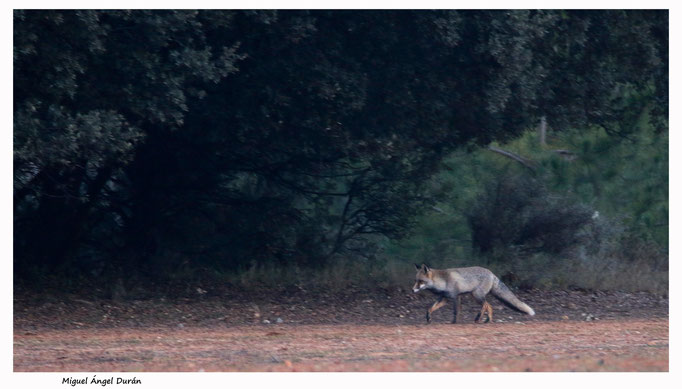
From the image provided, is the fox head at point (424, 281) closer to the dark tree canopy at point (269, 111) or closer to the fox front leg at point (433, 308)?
the fox front leg at point (433, 308)

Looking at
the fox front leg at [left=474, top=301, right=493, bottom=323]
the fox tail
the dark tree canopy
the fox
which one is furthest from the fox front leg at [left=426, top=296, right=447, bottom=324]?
the dark tree canopy

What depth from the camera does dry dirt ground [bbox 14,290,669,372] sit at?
888 cm

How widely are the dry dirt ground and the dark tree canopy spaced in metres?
2.37

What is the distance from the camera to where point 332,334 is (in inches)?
473

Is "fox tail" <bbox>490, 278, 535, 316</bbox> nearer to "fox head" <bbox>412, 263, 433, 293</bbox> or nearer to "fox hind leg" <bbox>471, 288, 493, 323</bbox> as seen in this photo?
"fox hind leg" <bbox>471, 288, 493, 323</bbox>

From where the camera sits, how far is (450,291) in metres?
13.6

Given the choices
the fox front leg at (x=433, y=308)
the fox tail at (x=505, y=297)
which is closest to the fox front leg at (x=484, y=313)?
the fox tail at (x=505, y=297)

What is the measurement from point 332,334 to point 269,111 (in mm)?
4027

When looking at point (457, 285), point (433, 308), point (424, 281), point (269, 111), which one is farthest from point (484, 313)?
point (269, 111)

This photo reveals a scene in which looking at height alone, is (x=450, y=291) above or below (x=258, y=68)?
below

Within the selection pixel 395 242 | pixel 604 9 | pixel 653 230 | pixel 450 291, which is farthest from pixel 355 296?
pixel 653 230

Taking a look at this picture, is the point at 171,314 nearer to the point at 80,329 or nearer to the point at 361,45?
the point at 80,329

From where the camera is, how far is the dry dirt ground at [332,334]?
8.88 meters

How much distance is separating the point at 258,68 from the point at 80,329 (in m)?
4.89
